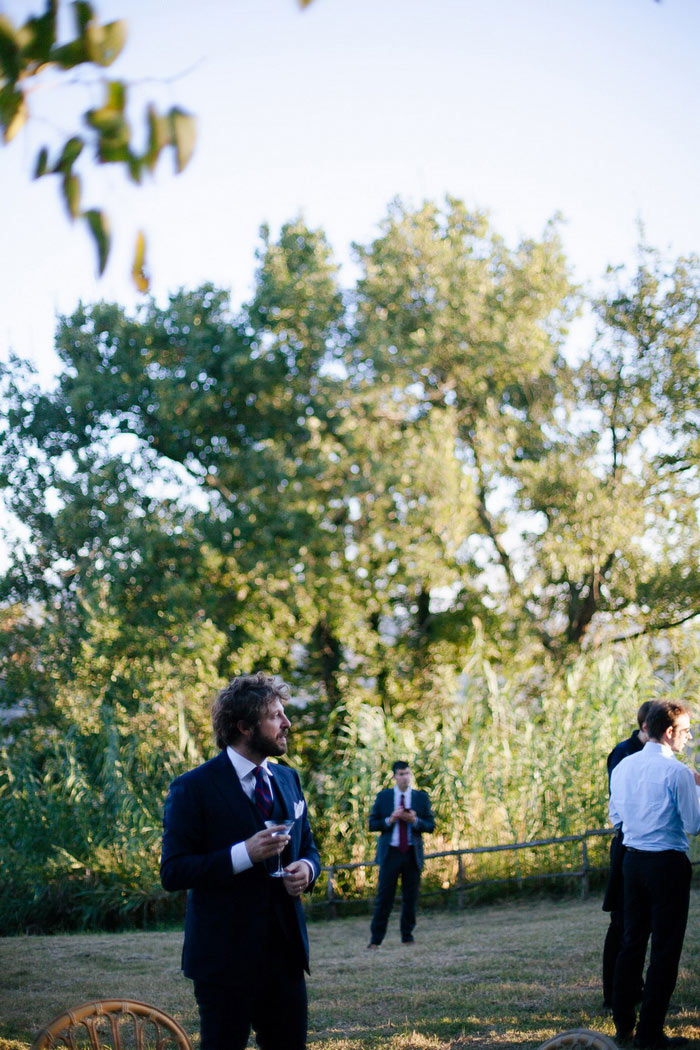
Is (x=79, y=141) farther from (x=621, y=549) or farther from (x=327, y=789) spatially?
(x=621, y=549)

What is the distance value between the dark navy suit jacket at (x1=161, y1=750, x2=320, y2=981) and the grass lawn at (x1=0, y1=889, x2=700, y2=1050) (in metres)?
2.71

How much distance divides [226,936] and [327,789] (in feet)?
34.3

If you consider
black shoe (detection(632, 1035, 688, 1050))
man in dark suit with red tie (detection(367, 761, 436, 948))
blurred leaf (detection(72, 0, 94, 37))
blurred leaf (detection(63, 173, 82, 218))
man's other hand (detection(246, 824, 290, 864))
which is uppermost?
blurred leaf (detection(72, 0, 94, 37))

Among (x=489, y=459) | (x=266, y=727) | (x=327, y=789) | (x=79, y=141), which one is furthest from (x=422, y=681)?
(x=79, y=141)

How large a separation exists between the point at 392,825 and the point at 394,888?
57 cm

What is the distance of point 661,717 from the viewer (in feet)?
15.8

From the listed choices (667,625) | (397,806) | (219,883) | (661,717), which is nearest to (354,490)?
(667,625)

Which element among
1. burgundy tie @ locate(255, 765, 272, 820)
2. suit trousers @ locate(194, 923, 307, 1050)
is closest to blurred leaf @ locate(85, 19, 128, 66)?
burgundy tie @ locate(255, 765, 272, 820)

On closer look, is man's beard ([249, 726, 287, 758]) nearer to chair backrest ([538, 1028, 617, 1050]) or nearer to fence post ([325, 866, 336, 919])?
chair backrest ([538, 1028, 617, 1050])

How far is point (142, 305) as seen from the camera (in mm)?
19906

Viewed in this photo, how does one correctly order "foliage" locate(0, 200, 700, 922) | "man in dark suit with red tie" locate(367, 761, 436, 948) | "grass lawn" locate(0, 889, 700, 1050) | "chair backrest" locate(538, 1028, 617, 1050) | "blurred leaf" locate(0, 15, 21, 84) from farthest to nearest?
"foliage" locate(0, 200, 700, 922) < "man in dark suit with red tie" locate(367, 761, 436, 948) < "grass lawn" locate(0, 889, 700, 1050) < "chair backrest" locate(538, 1028, 617, 1050) < "blurred leaf" locate(0, 15, 21, 84)

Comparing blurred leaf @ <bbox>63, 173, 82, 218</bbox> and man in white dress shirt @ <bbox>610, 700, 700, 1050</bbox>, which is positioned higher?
blurred leaf @ <bbox>63, 173, 82, 218</bbox>

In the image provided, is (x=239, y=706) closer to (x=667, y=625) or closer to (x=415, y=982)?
(x=415, y=982)

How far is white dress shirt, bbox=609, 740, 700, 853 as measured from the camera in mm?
4727
